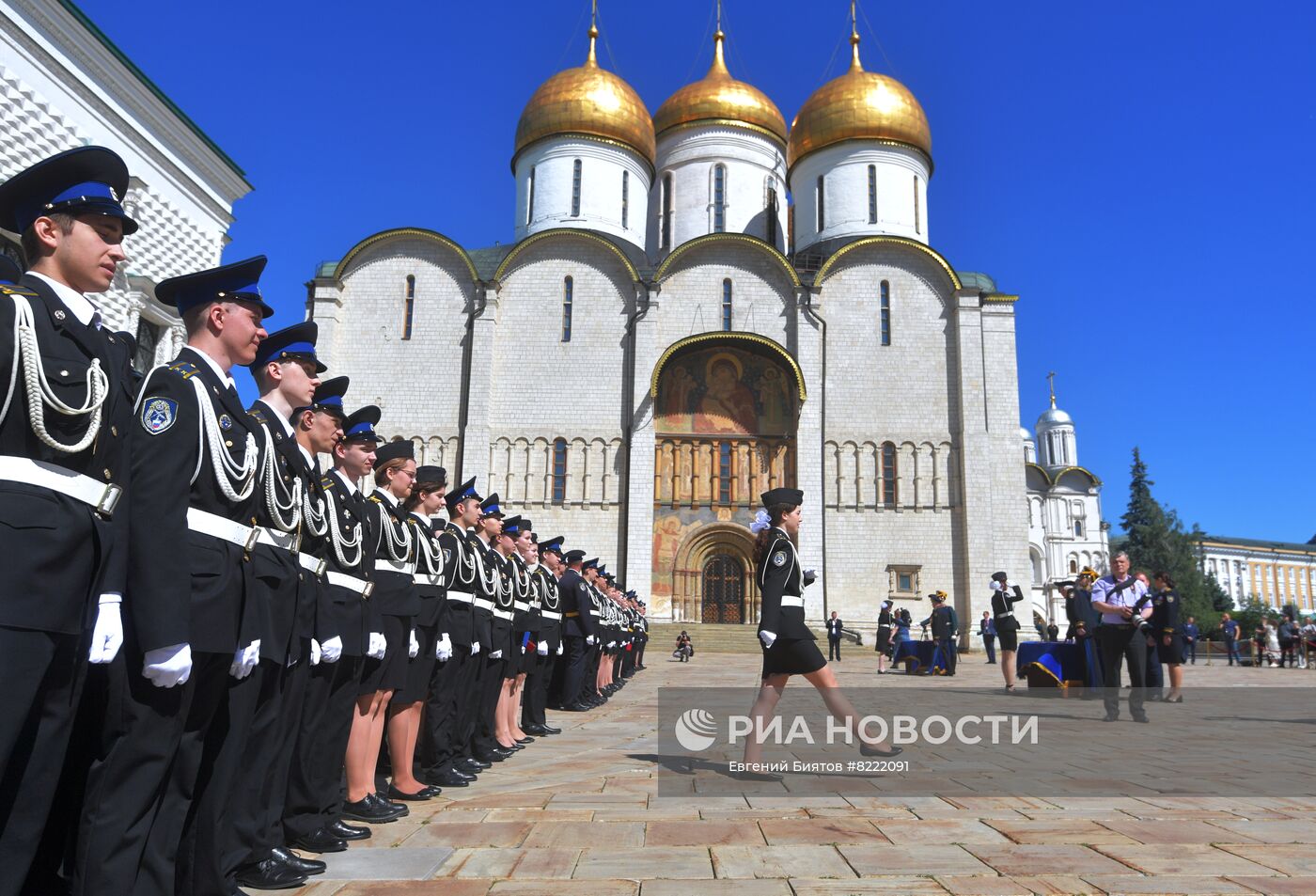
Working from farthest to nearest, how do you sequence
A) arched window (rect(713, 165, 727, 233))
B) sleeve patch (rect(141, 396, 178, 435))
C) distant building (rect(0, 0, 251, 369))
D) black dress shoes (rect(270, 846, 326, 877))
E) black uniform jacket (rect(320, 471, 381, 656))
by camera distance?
arched window (rect(713, 165, 727, 233)) < distant building (rect(0, 0, 251, 369)) < black uniform jacket (rect(320, 471, 381, 656)) < black dress shoes (rect(270, 846, 326, 877)) < sleeve patch (rect(141, 396, 178, 435))

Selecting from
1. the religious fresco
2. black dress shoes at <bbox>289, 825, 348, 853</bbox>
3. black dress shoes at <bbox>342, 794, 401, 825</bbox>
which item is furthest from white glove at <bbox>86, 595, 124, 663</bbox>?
the religious fresco

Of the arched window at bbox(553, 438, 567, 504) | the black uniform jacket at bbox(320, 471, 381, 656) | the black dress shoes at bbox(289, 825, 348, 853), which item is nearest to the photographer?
the black dress shoes at bbox(289, 825, 348, 853)

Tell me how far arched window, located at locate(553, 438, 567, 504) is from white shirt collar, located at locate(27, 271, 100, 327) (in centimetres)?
2539

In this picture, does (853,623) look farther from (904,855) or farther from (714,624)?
(904,855)

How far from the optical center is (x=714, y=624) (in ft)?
89.6

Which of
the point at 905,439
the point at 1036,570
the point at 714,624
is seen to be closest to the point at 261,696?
the point at 714,624

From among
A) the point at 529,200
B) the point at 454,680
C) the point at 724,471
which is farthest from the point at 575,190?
the point at 454,680

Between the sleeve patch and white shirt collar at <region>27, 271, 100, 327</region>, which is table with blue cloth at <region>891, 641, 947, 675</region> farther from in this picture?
white shirt collar at <region>27, 271, 100, 327</region>

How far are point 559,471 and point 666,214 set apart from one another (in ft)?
38.4

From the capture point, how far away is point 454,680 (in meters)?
5.16

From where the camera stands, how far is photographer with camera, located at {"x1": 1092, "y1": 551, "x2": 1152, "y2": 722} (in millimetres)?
8742

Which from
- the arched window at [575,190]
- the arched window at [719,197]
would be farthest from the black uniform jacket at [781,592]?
the arched window at [719,197]

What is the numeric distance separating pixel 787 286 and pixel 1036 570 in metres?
40.7

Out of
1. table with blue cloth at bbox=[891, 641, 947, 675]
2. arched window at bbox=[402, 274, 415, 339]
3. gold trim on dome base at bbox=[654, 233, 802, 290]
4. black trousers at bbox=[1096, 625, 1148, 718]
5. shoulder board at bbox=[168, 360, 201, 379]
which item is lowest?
table with blue cloth at bbox=[891, 641, 947, 675]
